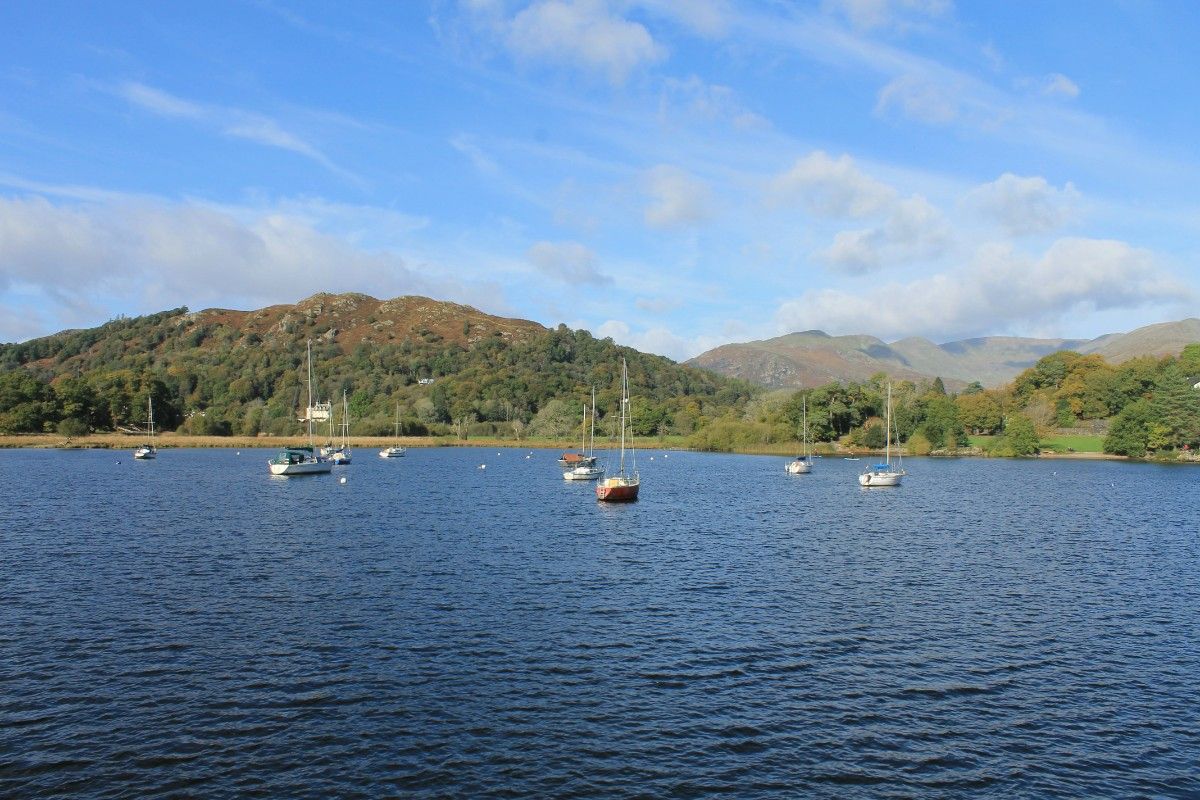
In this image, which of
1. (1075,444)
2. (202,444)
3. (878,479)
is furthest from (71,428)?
(1075,444)

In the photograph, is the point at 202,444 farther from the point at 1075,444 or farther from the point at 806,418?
the point at 1075,444

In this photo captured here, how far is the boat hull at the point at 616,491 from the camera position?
7131cm

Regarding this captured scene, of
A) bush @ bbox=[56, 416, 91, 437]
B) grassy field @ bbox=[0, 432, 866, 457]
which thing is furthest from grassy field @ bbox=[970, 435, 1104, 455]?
bush @ bbox=[56, 416, 91, 437]

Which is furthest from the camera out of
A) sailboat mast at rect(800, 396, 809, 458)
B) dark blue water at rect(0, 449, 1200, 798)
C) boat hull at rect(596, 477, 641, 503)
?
sailboat mast at rect(800, 396, 809, 458)

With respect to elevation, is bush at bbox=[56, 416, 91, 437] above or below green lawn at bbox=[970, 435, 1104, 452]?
above

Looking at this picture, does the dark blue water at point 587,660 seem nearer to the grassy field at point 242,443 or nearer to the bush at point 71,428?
the grassy field at point 242,443

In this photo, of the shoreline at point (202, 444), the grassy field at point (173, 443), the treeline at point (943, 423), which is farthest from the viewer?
the grassy field at point (173, 443)

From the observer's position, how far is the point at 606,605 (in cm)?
3244

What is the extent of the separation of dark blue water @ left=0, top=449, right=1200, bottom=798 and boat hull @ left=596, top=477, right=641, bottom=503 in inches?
609

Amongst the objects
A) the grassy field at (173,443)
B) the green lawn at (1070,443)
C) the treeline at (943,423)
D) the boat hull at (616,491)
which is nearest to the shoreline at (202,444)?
the grassy field at (173,443)

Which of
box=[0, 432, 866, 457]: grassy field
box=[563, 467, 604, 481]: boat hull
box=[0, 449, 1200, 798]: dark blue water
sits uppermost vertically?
box=[0, 432, 866, 457]: grassy field

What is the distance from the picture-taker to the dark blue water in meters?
17.8

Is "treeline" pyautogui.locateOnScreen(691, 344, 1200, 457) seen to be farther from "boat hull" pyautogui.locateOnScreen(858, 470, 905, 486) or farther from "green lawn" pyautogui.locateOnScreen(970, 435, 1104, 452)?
"boat hull" pyautogui.locateOnScreen(858, 470, 905, 486)

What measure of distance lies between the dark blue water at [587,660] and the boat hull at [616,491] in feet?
50.7
